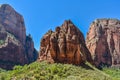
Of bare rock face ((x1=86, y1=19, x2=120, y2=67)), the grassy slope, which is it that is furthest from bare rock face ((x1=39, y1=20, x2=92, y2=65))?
bare rock face ((x1=86, y1=19, x2=120, y2=67))

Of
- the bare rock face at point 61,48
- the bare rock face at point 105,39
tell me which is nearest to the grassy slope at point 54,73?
the bare rock face at point 61,48

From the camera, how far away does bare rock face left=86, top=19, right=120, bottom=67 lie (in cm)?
17638

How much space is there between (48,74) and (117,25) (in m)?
101

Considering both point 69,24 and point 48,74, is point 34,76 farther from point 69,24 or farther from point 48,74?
point 69,24

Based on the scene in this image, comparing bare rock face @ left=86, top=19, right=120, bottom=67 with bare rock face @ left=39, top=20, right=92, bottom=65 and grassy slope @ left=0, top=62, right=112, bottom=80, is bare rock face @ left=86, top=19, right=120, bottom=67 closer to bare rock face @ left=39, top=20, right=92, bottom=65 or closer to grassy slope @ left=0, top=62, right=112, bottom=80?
bare rock face @ left=39, top=20, right=92, bottom=65

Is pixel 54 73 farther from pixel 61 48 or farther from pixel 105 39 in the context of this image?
pixel 105 39

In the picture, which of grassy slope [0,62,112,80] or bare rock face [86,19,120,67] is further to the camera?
bare rock face [86,19,120,67]

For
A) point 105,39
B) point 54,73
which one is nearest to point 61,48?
point 54,73

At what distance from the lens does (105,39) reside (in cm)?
18338

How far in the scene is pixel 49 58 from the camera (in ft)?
330

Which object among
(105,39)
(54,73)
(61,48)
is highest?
(105,39)

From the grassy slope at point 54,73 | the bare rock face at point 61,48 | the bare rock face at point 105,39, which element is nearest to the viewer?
the grassy slope at point 54,73

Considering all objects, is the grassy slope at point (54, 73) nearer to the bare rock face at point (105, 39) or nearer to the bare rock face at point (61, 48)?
the bare rock face at point (61, 48)

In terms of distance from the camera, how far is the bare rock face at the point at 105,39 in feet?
579
